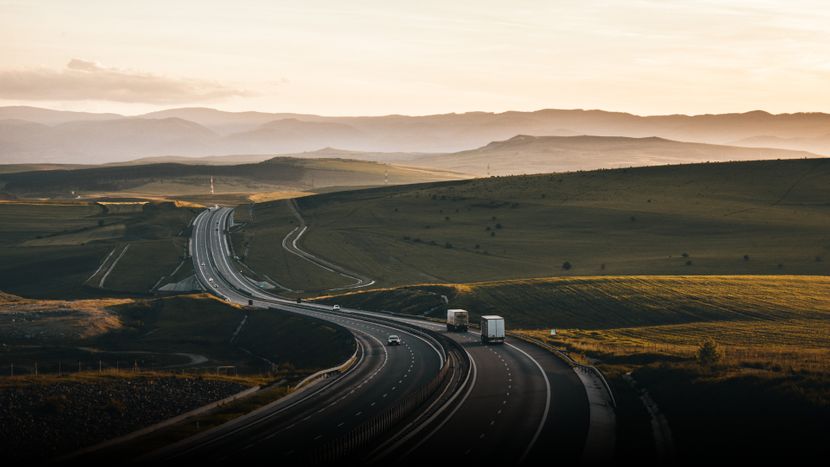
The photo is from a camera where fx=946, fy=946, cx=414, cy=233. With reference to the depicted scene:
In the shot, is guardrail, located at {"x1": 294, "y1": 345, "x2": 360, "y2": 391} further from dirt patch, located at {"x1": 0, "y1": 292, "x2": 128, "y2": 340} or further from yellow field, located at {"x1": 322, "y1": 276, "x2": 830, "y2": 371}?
dirt patch, located at {"x1": 0, "y1": 292, "x2": 128, "y2": 340}

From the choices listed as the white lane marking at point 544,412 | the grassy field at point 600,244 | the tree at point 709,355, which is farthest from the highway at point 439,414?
the grassy field at point 600,244

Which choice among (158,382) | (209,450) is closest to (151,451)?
(209,450)

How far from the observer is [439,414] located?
187 ft

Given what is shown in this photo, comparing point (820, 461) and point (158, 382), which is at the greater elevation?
point (820, 461)

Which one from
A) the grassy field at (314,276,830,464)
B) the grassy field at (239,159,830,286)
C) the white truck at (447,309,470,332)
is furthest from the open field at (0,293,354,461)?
the grassy field at (239,159,830,286)

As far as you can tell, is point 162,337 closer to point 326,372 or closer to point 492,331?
point 492,331

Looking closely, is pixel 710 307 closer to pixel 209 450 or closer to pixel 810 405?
pixel 810 405

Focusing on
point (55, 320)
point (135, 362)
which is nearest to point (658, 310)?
point (135, 362)

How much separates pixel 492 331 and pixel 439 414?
1413 inches

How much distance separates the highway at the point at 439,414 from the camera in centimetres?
4834

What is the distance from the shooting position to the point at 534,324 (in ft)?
364

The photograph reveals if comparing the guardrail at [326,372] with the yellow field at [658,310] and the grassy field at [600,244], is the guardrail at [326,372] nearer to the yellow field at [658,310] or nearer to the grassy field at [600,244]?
the yellow field at [658,310]

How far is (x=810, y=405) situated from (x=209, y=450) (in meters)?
31.8

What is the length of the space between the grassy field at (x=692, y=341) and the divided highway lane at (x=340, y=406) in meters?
14.2
